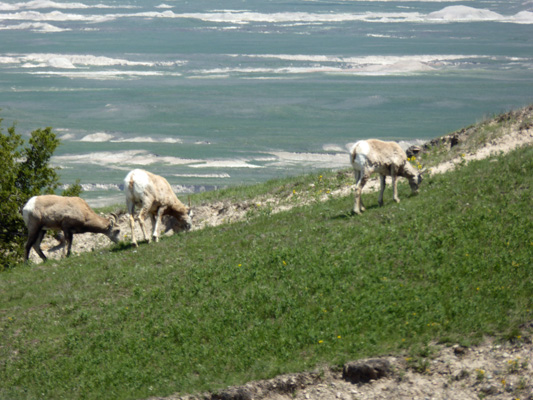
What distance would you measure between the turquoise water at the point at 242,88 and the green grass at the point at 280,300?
2466cm

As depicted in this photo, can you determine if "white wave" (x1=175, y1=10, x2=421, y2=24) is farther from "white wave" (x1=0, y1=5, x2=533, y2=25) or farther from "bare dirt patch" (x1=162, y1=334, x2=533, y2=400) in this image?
"bare dirt patch" (x1=162, y1=334, x2=533, y2=400)

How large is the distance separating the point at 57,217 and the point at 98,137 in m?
36.8

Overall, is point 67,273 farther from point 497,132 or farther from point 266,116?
point 266,116

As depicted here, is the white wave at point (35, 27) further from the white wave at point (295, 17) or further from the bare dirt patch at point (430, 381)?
the bare dirt patch at point (430, 381)

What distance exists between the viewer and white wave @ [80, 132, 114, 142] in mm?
57325

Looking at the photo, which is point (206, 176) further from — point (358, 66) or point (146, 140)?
point (358, 66)

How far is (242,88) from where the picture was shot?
79125 mm

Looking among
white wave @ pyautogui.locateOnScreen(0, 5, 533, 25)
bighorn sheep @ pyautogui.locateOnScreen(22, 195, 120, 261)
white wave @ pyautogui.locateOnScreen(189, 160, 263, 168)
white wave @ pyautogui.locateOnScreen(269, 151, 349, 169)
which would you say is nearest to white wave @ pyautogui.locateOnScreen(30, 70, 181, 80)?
white wave @ pyautogui.locateOnScreen(189, 160, 263, 168)

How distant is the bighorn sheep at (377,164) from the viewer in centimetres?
1866

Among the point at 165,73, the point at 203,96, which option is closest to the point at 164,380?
the point at 203,96

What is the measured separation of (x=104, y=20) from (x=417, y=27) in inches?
2616

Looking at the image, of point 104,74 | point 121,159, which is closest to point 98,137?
point 121,159

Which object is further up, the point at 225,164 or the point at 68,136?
the point at 68,136

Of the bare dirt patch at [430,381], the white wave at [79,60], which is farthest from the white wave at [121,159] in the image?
the white wave at [79,60]
